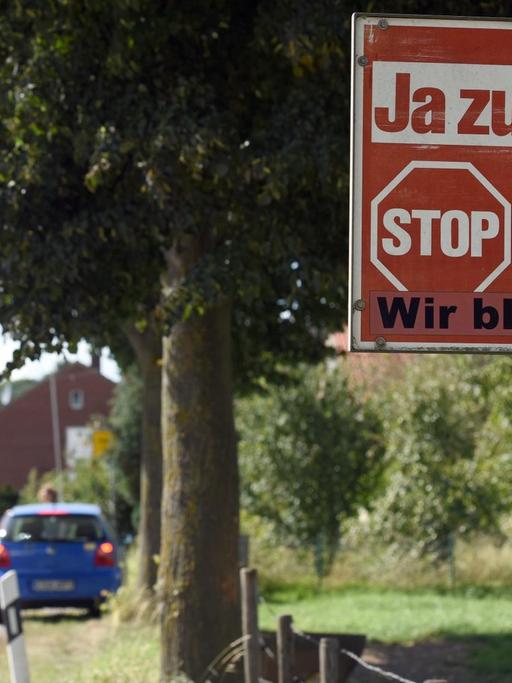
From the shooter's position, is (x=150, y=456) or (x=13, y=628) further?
(x=150, y=456)

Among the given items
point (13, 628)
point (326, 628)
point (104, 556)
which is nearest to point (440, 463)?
point (104, 556)

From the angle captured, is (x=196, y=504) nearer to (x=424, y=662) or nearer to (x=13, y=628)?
(x=13, y=628)

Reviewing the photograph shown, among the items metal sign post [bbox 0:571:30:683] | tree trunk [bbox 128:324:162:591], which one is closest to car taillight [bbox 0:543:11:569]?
tree trunk [bbox 128:324:162:591]

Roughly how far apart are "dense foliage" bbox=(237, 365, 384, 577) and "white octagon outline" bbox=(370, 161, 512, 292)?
1967cm

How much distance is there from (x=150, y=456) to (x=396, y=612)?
390 cm

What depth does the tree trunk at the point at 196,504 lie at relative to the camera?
34.5 feet

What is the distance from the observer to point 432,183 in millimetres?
Result: 3936

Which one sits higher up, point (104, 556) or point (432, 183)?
point (432, 183)

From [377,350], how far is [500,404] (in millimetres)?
14315

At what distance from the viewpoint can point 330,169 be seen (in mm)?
9062

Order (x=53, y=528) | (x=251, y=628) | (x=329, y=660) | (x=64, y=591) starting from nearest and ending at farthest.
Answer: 1. (x=329, y=660)
2. (x=251, y=628)
3. (x=64, y=591)
4. (x=53, y=528)

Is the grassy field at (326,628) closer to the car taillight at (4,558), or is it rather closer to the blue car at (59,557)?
the blue car at (59,557)

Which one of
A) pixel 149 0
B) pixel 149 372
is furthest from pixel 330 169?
pixel 149 372

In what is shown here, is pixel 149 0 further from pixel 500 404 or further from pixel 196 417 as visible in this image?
pixel 500 404
